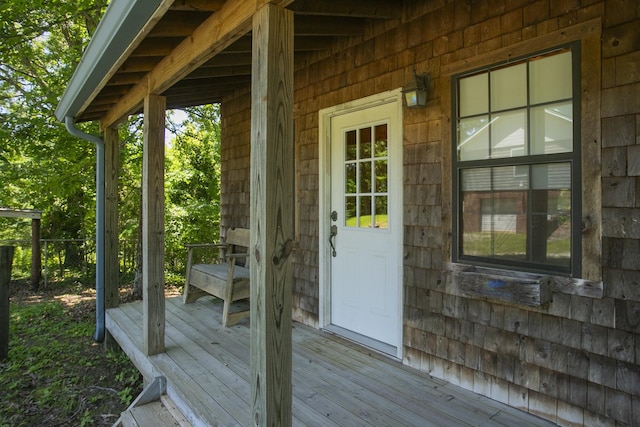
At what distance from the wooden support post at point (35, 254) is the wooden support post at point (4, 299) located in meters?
2.71

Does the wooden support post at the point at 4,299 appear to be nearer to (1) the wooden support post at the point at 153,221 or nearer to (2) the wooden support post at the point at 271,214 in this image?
(1) the wooden support post at the point at 153,221

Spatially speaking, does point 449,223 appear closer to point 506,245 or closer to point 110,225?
point 506,245

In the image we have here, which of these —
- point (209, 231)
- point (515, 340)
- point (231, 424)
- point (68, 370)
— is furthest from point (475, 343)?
point (209, 231)

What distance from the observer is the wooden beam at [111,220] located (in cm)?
411

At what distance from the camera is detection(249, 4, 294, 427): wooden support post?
5.20 ft

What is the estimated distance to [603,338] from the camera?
73.6 inches

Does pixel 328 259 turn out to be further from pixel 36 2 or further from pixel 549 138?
pixel 36 2

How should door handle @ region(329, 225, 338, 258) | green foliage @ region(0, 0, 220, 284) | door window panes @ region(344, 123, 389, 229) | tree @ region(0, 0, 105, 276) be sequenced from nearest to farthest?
door window panes @ region(344, 123, 389, 229), door handle @ region(329, 225, 338, 258), tree @ region(0, 0, 105, 276), green foliage @ region(0, 0, 220, 284)

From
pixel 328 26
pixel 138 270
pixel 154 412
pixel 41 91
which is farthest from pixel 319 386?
pixel 41 91

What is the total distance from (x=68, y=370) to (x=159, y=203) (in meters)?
2.00

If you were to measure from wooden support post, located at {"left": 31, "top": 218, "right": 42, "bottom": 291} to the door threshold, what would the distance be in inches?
211

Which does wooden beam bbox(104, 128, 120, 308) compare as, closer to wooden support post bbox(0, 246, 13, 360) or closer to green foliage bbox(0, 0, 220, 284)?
wooden support post bbox(0, 246, 13, 360)

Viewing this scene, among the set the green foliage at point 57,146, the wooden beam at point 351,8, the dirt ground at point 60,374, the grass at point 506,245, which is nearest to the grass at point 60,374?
the dirt ground at point 60,374

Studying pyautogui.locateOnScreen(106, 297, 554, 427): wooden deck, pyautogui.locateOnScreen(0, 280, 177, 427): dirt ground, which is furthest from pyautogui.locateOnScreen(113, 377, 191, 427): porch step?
pyautogui.locateOnScreen(0, 280, 177, 427): dirt ground
